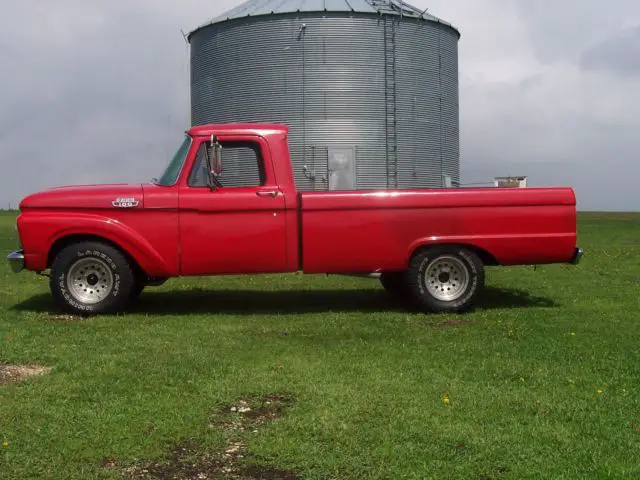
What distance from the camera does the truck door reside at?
9547 millimetres

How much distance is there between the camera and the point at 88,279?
9.73 metres

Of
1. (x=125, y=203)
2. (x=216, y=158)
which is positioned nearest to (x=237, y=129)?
(x=216, y=158)

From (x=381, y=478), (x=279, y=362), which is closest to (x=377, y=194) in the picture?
(x=279, y=362)

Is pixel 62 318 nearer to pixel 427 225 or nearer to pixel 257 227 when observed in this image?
pixel 257 227

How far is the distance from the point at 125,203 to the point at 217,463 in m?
5.53

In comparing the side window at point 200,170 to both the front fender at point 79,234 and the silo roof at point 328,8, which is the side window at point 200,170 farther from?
the silo roof at point 328,8

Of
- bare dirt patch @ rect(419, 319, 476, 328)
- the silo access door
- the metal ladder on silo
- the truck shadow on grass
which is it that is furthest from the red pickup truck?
the metal ladder on silo

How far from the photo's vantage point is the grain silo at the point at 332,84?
24.0 meters

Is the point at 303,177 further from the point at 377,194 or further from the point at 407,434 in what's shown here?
the point at 407,434

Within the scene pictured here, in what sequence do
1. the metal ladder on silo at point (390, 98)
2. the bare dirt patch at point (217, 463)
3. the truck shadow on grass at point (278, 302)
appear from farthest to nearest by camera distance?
1. the metal ladder on silo at point (390, 98)
2. the truck shadow on grass at point (278, 302)
3. the bare dirt patch at point (217, 463)

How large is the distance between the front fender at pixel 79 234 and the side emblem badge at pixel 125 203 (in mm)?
185

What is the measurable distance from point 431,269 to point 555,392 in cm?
403

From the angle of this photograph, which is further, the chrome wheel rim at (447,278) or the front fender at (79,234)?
the chrome wheel rim at (447,278)

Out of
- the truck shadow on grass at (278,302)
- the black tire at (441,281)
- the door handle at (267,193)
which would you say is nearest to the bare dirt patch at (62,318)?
the truck shadow on grass at (278,302)
